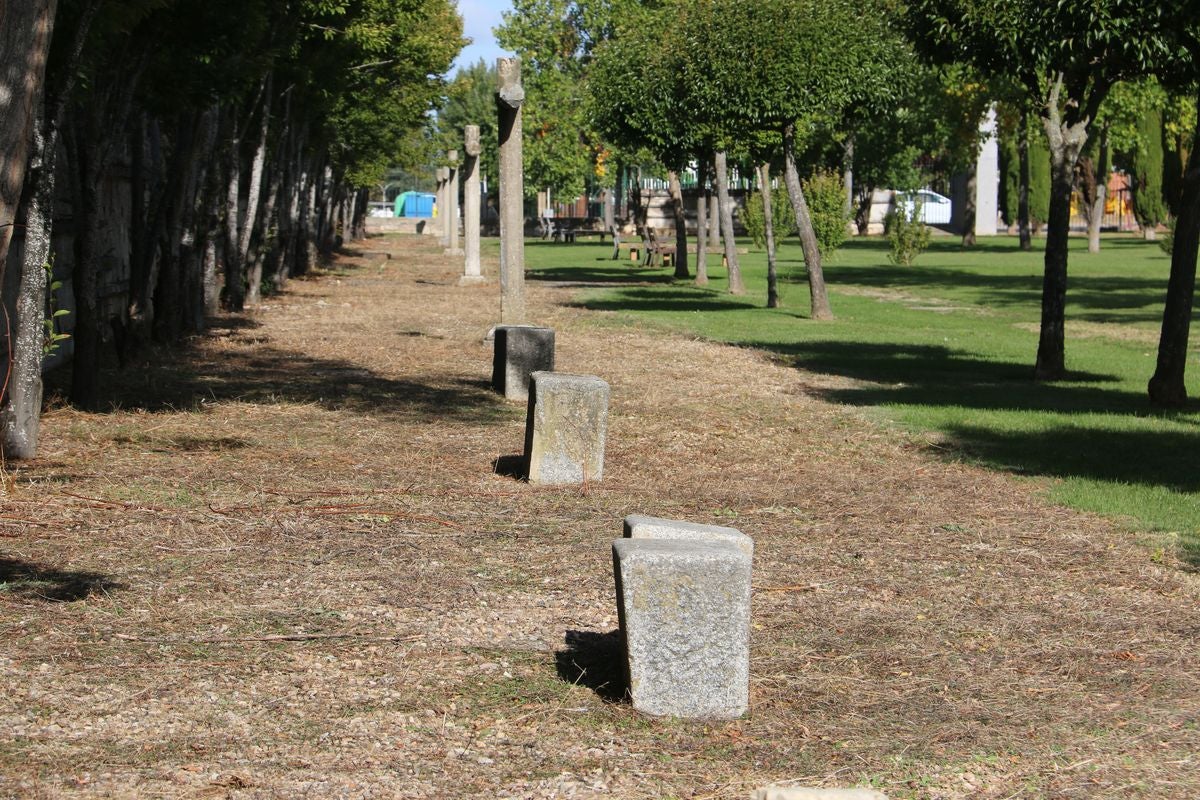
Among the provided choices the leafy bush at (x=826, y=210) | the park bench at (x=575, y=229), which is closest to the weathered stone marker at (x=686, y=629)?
the leafy bush at (x=826, y=210)

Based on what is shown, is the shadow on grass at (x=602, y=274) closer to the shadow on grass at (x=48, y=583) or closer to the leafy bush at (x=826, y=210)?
the leafy bush at (x=826, y=210)

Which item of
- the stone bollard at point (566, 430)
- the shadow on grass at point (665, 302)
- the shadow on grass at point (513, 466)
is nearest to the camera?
the stone bollard at point (566, 430)

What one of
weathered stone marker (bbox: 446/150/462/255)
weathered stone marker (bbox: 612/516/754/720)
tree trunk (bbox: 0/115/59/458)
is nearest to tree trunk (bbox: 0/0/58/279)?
weathered stone marker (bbox: 612/516/754/720)

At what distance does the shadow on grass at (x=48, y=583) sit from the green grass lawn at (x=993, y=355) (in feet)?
16.7

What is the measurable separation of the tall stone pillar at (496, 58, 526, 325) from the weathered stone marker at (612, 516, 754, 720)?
10.7 meters

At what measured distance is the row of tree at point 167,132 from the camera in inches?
355

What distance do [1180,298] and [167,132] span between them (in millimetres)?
11157

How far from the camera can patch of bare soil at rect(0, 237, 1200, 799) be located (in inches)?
171

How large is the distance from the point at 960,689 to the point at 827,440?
583 cm

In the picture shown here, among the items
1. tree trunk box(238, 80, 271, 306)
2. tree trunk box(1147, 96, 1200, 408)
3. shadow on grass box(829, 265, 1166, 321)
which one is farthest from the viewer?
shadow on grass box(829, 265, 1166, 321)

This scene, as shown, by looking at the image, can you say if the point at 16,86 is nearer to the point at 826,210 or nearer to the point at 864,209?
the point at 826,210

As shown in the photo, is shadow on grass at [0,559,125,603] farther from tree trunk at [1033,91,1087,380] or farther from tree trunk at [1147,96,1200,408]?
tree trunk at [1033,91,1087,380]

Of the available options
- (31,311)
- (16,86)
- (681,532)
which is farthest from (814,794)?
(31,311)

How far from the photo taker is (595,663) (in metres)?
5.29
